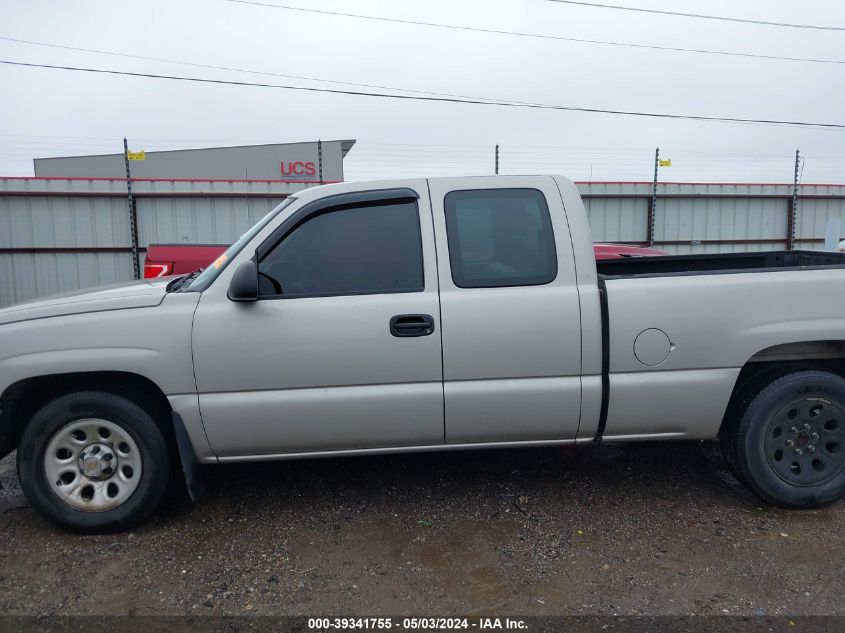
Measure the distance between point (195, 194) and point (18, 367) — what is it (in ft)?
30.7

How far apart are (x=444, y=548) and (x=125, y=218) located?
1059cm

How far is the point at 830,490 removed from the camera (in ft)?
12.5

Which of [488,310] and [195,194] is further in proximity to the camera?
[195,194]

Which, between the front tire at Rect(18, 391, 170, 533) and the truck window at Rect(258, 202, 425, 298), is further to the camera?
the truck window at Rect(258, 202, 425, 298)

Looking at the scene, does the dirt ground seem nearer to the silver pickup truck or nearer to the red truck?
the silver pickup truck

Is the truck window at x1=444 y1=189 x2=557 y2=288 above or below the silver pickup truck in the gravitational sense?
above

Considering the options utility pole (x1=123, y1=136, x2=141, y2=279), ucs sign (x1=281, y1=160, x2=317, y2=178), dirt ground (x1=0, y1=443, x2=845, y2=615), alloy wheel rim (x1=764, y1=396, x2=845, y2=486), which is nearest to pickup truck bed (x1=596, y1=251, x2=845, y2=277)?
alloy wheel rim (x1=764, y1=396, x2=845, y2=486)

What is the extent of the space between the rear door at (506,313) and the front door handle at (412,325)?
9cm

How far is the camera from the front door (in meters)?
3.52

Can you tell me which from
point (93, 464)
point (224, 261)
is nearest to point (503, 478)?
point (224, 261)

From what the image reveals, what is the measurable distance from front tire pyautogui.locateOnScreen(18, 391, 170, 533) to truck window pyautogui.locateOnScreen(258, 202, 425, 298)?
1.01 m

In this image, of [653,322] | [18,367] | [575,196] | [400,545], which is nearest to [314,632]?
[400,545]

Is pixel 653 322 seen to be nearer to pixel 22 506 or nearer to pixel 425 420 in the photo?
pixel 425 420

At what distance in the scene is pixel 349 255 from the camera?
3707 mm
